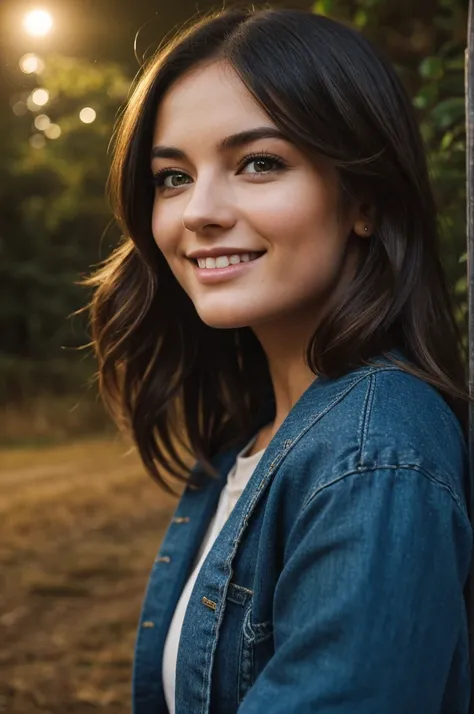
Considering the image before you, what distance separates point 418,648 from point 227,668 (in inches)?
15.4

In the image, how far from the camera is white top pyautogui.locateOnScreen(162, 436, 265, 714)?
1668 millimetres

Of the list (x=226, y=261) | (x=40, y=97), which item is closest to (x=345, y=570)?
(x=226, y=261)

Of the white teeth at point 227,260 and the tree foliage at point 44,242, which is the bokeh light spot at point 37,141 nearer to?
the tree foliage at point 44,242

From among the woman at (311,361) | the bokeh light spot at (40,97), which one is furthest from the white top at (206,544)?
the bokeh light spot at (40,97)

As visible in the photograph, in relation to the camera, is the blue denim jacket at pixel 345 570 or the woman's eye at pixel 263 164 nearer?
the blue denim jacket at pixel 345 570

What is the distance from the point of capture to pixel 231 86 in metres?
1.40

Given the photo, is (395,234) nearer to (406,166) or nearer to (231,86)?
(406,166)

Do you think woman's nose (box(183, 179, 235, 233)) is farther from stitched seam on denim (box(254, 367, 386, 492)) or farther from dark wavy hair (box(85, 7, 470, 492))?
stitched seam on denim (box(254, 367, 386, 492))

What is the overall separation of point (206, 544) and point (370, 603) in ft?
2.68

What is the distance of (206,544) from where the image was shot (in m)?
1.82

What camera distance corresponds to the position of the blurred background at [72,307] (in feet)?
6.86

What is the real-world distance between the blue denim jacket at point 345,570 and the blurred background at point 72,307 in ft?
1.89

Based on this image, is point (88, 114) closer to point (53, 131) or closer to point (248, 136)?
point (53, 131)

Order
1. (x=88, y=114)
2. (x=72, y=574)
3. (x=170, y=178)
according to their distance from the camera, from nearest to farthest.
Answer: (x=170, y=178) → (x=72, y=574) → (x=88, y=114)
